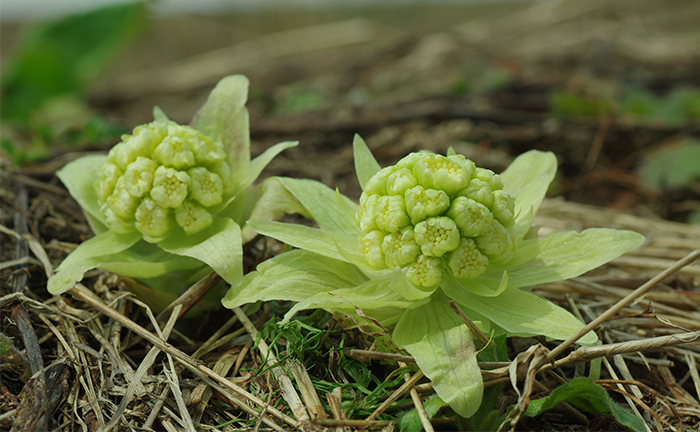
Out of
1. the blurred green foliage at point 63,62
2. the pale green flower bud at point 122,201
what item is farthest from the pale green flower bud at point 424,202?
the blurred green foliage at point 63,62

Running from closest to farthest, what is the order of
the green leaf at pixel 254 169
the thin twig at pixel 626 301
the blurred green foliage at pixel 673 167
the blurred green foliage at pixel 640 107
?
the thin twig at pixel 626 301, the green leaf at pixel 254 169, the blurred green foliage at pixel 673 167, the blurred green foliage at pixel 640 107

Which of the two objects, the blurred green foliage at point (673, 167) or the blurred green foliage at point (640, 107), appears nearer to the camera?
the blurred green foliage at point (673, 167)

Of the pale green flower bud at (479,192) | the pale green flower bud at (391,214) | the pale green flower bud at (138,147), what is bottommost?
the pale green flower bud at (391,214)

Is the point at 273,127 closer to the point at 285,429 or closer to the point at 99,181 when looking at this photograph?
the point at 99,181

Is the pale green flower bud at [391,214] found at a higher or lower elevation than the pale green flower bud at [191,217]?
higher

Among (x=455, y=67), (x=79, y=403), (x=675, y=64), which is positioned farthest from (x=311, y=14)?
(x=79, y=403)

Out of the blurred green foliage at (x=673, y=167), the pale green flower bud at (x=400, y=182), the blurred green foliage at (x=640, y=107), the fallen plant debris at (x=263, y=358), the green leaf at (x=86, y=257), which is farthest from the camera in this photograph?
the blurred green foliage at (x=640, y=107)

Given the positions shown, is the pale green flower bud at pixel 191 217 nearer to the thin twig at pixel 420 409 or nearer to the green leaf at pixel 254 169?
the green leaf at pixel 254 169

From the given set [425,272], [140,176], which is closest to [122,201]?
[140,176]
